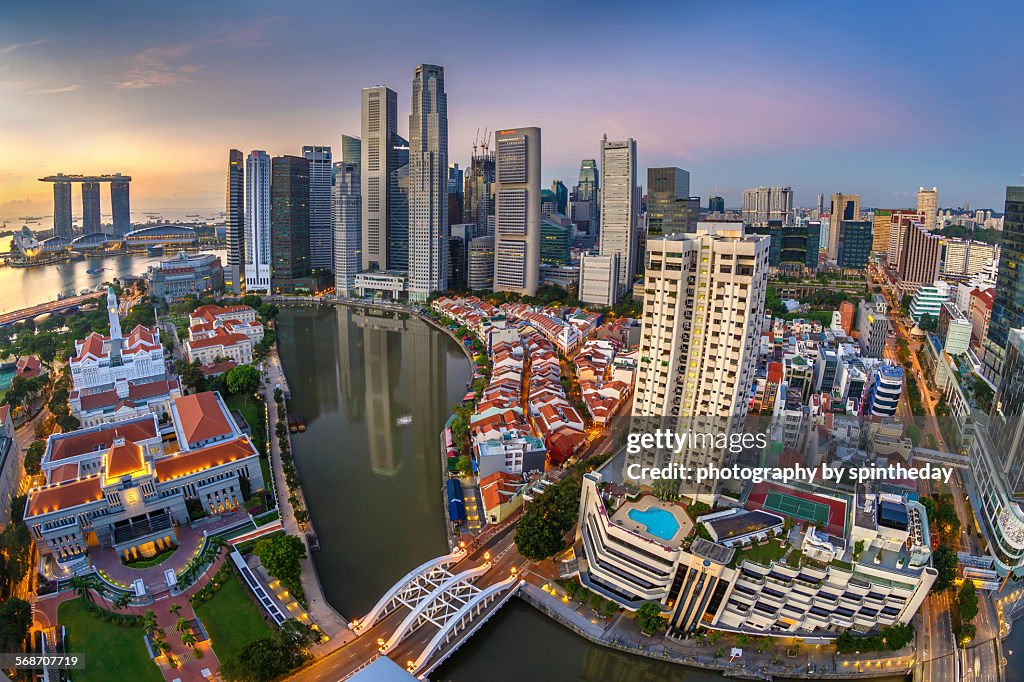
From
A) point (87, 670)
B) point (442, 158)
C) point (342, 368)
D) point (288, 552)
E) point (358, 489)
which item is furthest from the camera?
point (442, 158)

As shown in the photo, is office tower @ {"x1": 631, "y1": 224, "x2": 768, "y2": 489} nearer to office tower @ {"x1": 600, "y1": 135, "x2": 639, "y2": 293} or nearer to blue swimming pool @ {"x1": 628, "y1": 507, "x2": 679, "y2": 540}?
blue swimming pool @ {"x1": 628, "y1": 507, "x2": 679, "y2": 540}

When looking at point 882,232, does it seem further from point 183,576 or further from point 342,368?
point 183,576

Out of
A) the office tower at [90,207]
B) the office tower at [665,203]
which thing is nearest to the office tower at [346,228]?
the office tower at [665,203]

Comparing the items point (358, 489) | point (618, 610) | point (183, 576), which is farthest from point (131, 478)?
point (618, 610)

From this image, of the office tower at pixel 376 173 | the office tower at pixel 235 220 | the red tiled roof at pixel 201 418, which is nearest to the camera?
the red tiled roof at pixel 201 418

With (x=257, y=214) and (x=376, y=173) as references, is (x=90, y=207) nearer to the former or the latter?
(x=257, y=214)

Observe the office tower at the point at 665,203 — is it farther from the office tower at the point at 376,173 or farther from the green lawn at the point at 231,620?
the green lawn at the point at 231,620
